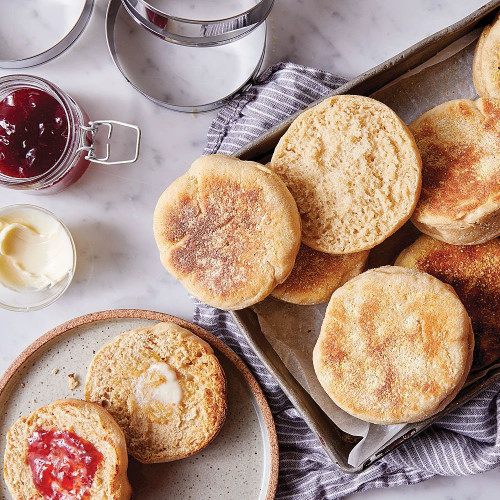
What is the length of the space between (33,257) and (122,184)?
445 mm

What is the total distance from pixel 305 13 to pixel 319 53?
0.17 meters

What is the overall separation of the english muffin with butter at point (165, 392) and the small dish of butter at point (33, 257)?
1.22 ft

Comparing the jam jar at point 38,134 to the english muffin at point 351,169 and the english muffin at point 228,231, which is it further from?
the english muffin at point 351,169

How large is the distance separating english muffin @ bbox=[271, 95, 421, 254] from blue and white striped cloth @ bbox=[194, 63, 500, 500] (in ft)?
1.14

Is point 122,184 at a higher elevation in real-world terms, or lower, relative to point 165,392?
higher

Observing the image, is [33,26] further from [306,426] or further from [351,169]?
[306,426]

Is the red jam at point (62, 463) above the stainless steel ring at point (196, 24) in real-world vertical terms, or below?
below

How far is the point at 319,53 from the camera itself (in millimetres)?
2598

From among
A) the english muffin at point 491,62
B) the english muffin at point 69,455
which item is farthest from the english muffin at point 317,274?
the english muffin at point 69,455

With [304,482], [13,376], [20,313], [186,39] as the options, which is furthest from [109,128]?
[304,482]

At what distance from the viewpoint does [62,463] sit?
2369mm

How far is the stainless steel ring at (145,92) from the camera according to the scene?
2.54 metres

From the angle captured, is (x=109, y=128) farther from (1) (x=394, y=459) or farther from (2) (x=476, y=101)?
(1) (x=394, y=459)

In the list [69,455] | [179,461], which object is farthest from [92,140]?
[179,461]
